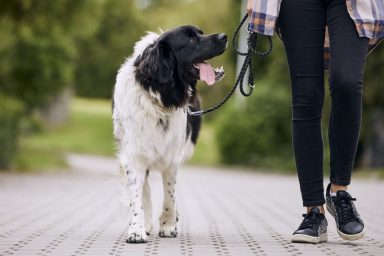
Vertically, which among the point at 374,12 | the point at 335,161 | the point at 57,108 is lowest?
the point at 57,108

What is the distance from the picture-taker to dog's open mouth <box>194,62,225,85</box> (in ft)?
18.7

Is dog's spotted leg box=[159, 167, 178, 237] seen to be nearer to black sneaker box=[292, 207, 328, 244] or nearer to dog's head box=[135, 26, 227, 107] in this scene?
dog's head box=[135, 26, 227, 107]

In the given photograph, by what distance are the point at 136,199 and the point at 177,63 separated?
1.04m

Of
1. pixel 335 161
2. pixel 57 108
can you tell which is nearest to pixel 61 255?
pixel 335 161

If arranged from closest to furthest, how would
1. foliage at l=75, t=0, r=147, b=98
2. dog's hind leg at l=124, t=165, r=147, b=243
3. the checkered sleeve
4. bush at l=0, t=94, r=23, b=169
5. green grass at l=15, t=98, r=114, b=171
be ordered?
1. the checkered sleeve
2. dog's hind leg at l=124, t=165, r=147, b=243
3. bush at l=0, t=94, r=23, b=169
4. green grass at l=15, t=98, r=114, b=171
5. foliage at l=75, t=0, r=147, b=98

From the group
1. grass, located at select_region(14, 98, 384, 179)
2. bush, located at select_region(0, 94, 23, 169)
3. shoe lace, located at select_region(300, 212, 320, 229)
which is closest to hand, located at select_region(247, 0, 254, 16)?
shoe lace, located at select_region(300, 212, 320, 229)

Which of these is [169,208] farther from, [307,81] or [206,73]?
[307,81]

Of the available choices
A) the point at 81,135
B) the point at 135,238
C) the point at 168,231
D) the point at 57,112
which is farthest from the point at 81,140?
the point at 135,238

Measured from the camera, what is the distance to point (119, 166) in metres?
6.35

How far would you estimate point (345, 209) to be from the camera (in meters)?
5.14

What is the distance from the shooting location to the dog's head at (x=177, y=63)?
5738mm

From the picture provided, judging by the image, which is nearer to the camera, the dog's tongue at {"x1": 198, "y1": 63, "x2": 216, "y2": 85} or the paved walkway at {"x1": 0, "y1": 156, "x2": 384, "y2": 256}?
the paved walkway at {"x1": 0, "y1": 156, "x2": 384, "y2": 256}

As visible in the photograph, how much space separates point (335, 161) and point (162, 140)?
1333mm

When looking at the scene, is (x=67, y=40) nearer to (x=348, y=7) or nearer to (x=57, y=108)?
(x=57, y=108)
